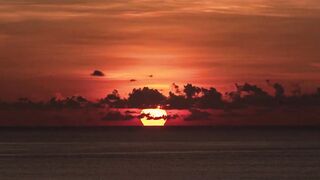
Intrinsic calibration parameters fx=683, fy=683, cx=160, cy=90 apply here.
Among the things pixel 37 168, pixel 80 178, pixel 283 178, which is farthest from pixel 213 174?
pixel 37 168

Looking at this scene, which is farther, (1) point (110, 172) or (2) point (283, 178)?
(1) point (110, 172)

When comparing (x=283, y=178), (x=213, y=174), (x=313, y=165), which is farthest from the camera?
(x=313, y=165)

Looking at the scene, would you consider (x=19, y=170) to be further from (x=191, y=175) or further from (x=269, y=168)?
(x=269, y=168)

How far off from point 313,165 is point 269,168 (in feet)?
23.8

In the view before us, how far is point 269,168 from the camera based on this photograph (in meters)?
65.3

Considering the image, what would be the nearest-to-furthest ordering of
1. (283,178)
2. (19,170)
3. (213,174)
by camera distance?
(283,178) → (213,174) → (19,170)

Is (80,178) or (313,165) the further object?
(313,165)

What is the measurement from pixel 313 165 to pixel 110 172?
21.9 meters

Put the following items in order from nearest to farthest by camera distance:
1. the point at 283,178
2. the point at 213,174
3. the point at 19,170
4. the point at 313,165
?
1. the point at 283,178
2. the point at 213,174
3. the point at 19,170
4. the point at 313,165

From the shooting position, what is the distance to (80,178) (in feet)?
181

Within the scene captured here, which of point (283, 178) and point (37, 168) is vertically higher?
point (37, 168)

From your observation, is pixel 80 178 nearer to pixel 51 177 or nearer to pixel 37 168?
pixel 51 177

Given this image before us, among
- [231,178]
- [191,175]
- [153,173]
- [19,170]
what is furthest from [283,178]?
[19,170]

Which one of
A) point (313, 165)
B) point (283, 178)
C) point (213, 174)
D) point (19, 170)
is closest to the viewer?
point (283, 178)
